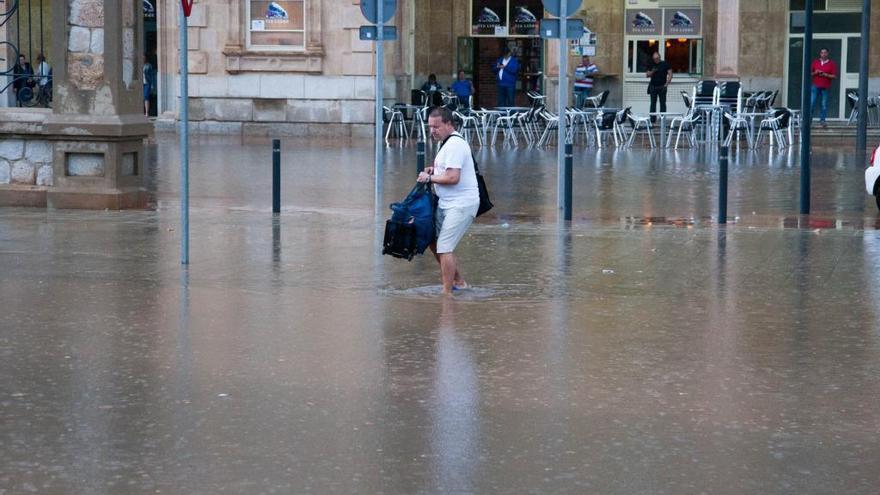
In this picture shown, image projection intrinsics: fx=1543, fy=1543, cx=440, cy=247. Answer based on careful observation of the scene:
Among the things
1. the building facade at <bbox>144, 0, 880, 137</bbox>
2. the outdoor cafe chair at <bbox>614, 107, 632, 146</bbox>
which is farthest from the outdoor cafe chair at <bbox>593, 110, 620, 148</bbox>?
the building facade at <bbox>144, 0, 880, 137</bbox>

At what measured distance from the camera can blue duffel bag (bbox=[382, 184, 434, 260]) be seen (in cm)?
1145

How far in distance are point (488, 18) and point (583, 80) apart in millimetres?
4962

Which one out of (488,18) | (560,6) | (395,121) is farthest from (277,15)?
(560,6)

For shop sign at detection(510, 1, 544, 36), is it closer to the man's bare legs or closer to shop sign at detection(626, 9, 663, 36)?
shop sign at detection(626, 9, 663, 36)

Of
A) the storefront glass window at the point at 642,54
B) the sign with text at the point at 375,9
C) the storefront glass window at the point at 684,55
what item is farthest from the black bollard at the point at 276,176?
the storefront glass window at the point at 642,54

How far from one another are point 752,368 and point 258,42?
85.6ft

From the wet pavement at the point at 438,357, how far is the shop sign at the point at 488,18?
72.5ft

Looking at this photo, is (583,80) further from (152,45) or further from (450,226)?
(450,226)

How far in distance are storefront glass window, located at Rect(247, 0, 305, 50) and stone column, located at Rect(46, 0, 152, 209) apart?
52.8ft

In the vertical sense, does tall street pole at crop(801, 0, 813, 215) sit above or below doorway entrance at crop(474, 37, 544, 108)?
below

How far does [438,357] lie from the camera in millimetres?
9297

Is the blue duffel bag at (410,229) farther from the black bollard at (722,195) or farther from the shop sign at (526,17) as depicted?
the shop sign at (526,17)

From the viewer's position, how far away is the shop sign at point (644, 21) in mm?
37562

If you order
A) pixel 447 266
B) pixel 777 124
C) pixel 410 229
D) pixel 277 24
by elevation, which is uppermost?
pixel 277 24
